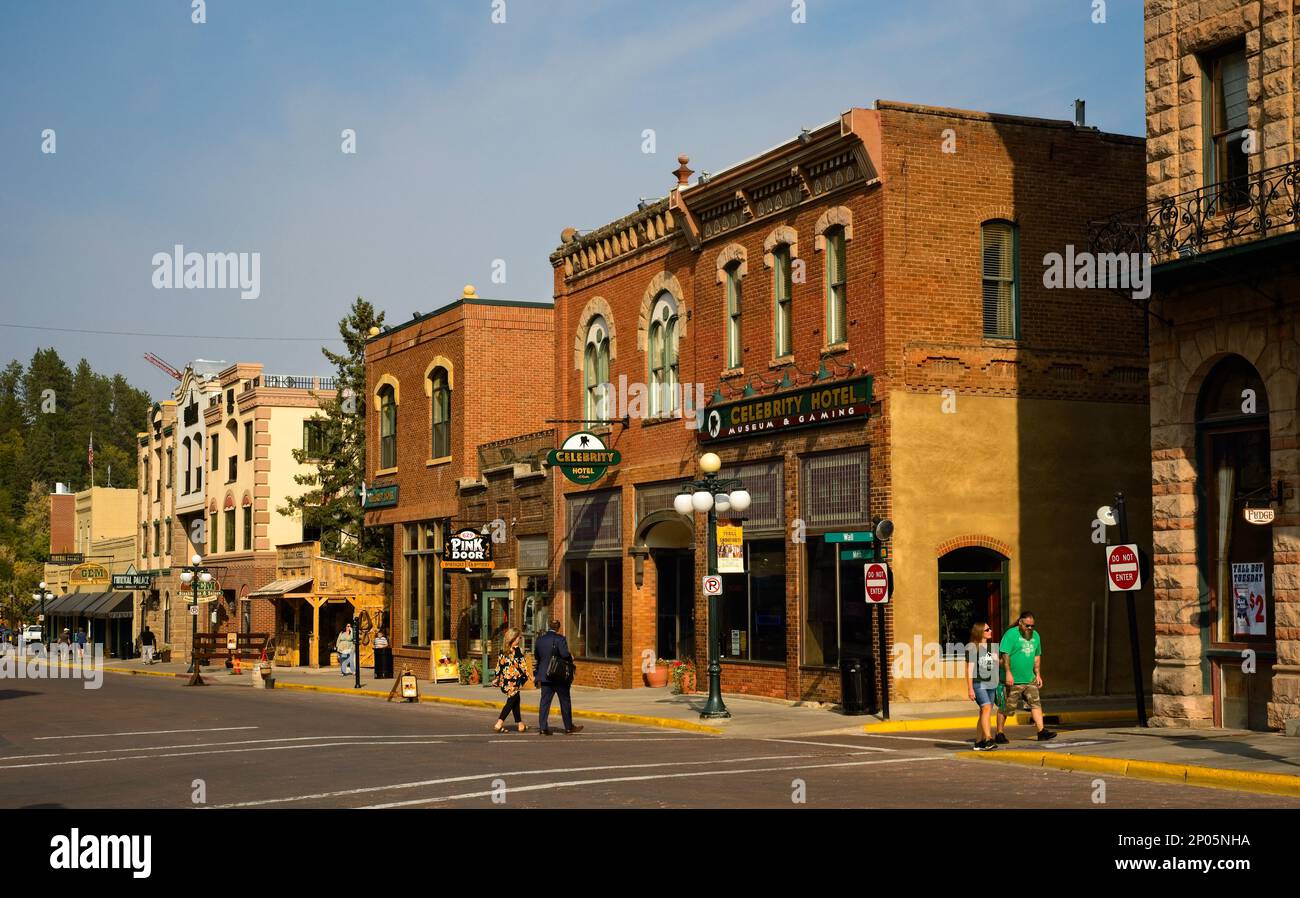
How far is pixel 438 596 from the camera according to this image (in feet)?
150

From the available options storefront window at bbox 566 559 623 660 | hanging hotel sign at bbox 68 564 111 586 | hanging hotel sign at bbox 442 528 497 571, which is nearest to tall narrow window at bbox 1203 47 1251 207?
storefront window at bbox 566 559 623 660

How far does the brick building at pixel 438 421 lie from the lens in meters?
44.6

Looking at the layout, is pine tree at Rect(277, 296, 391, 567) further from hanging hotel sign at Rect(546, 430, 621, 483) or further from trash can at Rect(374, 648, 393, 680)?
hanging hotel sign at Rect(546, 430, 621, 483)

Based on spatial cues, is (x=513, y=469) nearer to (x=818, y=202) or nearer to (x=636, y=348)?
(x=636, y=348)

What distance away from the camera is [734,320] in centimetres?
3278

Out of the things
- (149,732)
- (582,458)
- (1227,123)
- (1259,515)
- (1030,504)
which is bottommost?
(149,732)

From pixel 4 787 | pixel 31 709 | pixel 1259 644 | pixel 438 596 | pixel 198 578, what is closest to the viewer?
pixel 4 787

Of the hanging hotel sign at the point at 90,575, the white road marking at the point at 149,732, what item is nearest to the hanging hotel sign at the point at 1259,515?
the white road marking at the point at 149,732

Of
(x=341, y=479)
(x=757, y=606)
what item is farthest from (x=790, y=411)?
(x=341, y=479)

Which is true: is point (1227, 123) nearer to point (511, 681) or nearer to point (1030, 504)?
point (1030, 504)

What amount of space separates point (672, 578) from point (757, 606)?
435 centimetres

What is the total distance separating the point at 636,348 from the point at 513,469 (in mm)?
6912

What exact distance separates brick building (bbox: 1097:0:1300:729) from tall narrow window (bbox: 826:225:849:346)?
23.2 ft
